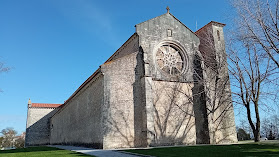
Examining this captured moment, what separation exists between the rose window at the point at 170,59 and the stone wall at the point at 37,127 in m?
33.6

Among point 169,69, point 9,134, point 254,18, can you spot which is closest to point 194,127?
point 169,69

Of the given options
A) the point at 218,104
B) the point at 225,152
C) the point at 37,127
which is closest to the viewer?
the point at 225,152

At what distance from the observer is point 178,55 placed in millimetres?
21406

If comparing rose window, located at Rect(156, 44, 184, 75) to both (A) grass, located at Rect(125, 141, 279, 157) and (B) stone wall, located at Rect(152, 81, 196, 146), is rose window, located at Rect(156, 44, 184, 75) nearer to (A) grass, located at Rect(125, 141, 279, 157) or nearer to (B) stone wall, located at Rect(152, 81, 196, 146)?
(B) stone wall, located at Rect(152, 81, 196, 146)

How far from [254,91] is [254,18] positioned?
6073 mm

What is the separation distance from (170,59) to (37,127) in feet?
113

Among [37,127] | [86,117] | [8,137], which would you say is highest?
[86,117]

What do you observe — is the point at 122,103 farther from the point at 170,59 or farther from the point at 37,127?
the point at 37,127

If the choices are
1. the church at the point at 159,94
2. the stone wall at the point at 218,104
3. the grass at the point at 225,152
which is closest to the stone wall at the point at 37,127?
the church at the point at 159,94

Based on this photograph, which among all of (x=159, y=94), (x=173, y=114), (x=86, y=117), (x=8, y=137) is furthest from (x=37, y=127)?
(x=173, y=114)

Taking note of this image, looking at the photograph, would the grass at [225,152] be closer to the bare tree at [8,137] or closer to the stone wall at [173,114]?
the stone wall at [173,114]

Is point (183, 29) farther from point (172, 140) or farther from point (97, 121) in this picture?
point (97, 121)

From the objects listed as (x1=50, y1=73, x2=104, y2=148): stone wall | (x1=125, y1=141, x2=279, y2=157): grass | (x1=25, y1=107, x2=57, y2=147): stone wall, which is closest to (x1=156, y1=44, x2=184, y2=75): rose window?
(x1=50, y1=73, x2=104, y2=148): stone wall

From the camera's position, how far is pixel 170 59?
20953 millimetres
